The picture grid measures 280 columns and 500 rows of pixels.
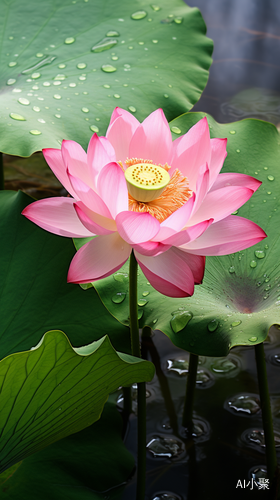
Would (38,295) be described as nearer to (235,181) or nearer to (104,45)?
(235,181)

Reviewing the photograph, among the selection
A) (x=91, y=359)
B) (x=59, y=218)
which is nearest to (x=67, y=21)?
(x=59, y=218)

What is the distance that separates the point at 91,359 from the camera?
0.49 m

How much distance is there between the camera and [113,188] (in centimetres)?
46

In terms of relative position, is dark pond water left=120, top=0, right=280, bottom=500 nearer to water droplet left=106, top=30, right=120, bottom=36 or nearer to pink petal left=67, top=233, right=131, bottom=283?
pink petal left=67, top=233, right=131, bottom=283

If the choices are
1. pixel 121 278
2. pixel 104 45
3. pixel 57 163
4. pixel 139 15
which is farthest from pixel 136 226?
pixel 139 15

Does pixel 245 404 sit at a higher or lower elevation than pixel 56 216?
lower

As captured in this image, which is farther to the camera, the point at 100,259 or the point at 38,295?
the point at 38,295

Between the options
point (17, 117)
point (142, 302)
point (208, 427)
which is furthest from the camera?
point (208, 427)

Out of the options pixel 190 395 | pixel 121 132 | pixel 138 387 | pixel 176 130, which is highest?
pixel 121 132

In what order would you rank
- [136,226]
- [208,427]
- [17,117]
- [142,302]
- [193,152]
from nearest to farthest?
[136,226] < [193,152] < [142,302] < [17,117] < [208,427]

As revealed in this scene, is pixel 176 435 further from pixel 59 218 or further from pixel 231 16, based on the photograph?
pixel 231 16

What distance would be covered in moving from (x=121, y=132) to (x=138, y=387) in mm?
364

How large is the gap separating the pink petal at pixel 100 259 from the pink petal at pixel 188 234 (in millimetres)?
53

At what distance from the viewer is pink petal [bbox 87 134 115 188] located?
484 millimetres
